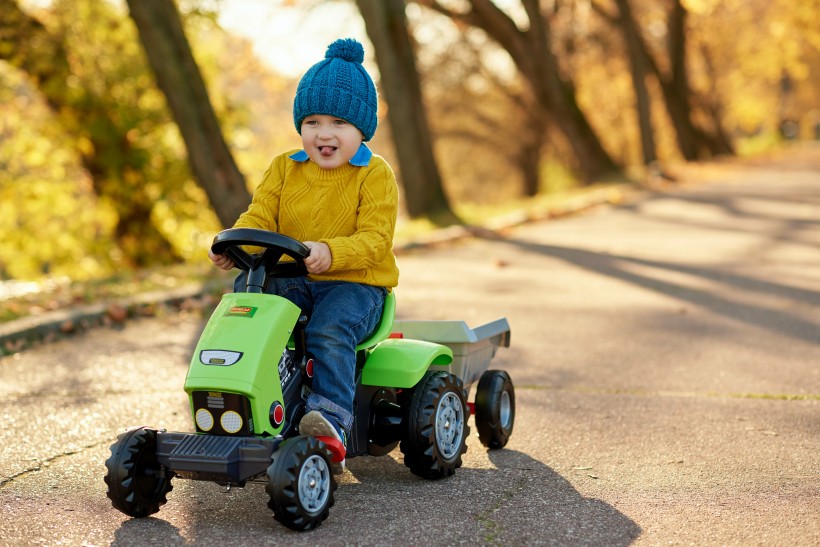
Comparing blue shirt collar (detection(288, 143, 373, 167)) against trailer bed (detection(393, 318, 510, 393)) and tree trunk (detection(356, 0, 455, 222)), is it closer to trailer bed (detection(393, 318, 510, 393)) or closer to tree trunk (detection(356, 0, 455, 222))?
trailer bed (detection(393, 318, 510, 393))

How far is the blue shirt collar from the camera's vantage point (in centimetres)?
426

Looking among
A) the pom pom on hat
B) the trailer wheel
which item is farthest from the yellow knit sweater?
the trailer wheel

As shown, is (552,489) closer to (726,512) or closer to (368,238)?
(726,512)

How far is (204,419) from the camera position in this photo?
144 inches

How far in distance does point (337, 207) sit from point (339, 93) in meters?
0.46

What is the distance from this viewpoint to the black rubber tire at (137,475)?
3.67 metres

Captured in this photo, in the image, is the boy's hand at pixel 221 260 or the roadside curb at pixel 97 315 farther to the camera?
the roadside curb at pixel 97 315

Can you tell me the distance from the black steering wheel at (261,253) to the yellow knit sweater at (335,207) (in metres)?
0.17

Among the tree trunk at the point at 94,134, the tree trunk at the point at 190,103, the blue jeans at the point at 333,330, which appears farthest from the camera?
the tree trunk at the point at 94,134

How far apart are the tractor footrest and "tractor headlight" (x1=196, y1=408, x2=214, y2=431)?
0.15 ft

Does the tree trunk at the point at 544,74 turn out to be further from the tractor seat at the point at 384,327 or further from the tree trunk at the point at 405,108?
the tractor seat at the point at 384,327

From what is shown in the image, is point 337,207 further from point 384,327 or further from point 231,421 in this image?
point 231,421

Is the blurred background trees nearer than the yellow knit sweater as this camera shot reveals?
No

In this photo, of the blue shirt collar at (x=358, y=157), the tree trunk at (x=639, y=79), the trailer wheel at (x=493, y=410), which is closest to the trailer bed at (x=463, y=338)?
the trailer wheel at (x=493, y=410)
